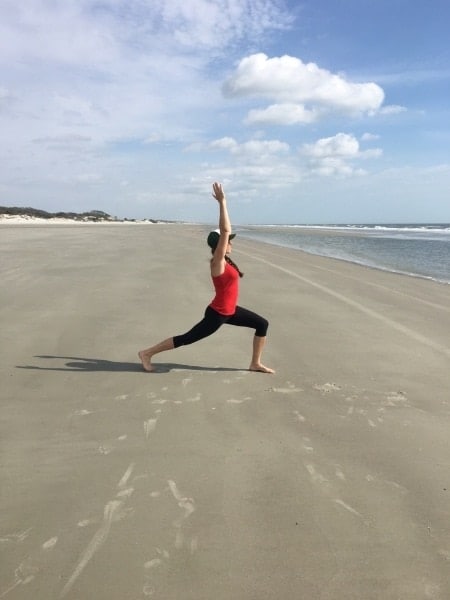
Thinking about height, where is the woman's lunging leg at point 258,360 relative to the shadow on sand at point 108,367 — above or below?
above

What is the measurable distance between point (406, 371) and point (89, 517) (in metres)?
3.92

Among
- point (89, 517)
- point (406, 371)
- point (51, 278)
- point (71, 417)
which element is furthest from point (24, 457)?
point (51, 278)

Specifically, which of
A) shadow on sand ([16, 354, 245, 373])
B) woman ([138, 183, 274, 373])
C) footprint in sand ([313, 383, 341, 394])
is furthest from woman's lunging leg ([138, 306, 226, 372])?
footprint in sand ([313, 383, 341, 394])

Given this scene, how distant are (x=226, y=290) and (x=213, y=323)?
405 millimetres

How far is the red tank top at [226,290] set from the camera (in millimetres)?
5125

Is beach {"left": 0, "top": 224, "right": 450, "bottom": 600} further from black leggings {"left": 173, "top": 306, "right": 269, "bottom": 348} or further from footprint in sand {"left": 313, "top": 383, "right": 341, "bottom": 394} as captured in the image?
black leggings {"left": 173, "top": 306, "right": 269, "bottom": 348}

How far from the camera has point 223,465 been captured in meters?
3.36

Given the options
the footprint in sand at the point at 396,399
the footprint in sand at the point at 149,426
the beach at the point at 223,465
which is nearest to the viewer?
the beach at the point at 223,465

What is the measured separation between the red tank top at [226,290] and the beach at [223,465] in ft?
2.35

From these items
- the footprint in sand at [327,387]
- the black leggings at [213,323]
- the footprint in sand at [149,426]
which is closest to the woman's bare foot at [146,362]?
the black leggings at [213,323]

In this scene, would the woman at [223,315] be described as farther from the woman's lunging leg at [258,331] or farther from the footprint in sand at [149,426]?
the footprint in sand at [149,426]

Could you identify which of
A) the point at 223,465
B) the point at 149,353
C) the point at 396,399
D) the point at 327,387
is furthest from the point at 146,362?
the point at 396,399

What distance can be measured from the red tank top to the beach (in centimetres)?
72

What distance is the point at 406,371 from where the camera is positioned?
17.9 feet
